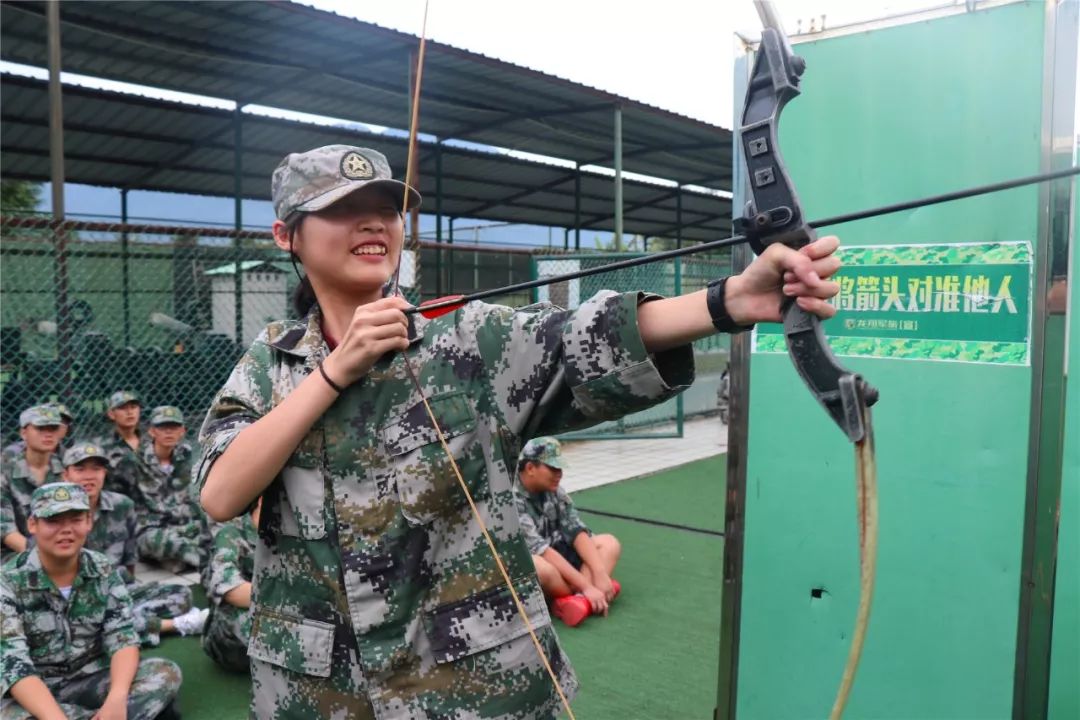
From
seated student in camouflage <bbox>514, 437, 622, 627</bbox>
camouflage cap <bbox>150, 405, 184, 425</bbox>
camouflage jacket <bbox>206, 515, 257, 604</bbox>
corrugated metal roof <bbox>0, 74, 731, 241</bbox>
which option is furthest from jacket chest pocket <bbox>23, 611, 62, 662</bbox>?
corrugated metal roof <bbox>0, 74, 731, 241</bbox>

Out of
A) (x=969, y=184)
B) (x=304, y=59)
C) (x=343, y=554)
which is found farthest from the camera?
(x=304, y=59)

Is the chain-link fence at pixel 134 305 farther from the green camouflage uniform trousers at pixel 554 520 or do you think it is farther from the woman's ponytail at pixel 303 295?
the woman's ponytail at pixel 303 295

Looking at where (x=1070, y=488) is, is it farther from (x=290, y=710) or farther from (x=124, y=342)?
(x=124, y=342)

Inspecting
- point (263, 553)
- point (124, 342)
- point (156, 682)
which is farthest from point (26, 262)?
point (263, 553)

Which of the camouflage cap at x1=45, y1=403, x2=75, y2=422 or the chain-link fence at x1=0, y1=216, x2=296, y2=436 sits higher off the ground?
the chain-link fence at x1=0, y1=216, x2=296, y2=436

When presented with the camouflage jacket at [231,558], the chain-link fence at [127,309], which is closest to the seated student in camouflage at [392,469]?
the camouflage jacket at [231,558]

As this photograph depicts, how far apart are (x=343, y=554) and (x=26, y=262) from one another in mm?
6276

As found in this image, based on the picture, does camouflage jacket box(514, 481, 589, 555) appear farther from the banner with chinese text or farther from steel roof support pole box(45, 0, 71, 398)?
steel roof support pole box(45, 0, 71, 398)

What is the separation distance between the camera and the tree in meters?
12.2

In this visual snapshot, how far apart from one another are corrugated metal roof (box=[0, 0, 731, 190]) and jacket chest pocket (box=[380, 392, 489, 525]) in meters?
6.22

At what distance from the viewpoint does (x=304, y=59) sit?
805 centimetres

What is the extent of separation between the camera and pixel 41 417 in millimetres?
4574

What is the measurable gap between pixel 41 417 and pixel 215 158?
756cm

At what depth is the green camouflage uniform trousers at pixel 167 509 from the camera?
486cm
